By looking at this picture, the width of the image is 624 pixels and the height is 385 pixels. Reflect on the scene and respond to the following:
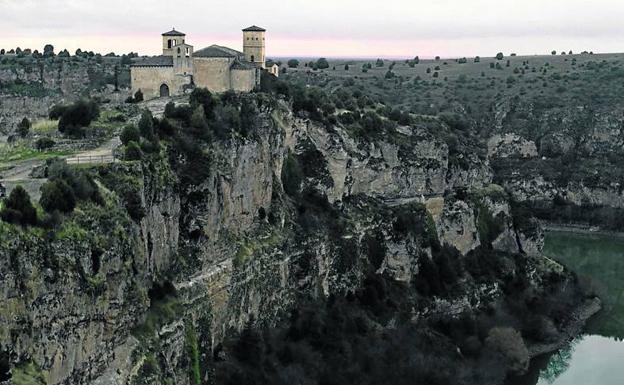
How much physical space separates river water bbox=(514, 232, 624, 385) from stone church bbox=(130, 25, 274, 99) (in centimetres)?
1817

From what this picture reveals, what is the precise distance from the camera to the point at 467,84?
98000 mm

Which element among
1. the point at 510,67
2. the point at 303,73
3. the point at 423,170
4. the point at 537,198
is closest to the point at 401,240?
the point at 423,170

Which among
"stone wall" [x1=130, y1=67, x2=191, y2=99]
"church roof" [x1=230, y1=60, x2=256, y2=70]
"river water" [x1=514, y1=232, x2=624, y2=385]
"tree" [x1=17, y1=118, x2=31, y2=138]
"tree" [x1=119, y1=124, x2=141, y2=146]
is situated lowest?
"river water" [x1=514, y1=232, x2=624, y2=385]

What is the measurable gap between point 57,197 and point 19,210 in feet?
4.28

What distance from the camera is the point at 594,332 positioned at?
45.7 meters

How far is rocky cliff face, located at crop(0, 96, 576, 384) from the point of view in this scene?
19.1 meters

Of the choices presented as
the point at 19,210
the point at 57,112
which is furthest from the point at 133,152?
the point at 57,112

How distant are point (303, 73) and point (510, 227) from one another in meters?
40.8

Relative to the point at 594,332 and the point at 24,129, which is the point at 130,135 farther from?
the point at 594,332

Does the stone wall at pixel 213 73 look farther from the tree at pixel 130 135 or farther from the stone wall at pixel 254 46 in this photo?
the tree at pixel 130 135

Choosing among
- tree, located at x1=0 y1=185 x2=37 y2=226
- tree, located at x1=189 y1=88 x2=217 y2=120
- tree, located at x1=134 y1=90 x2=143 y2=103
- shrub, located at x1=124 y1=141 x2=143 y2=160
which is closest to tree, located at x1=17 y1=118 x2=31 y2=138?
tree, located at x1=189 y1=88 x2=217 y2=120

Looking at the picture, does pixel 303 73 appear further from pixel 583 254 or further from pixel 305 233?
pixel 305 233

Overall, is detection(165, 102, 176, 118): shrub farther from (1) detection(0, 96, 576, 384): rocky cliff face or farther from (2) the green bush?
(2) the green bush

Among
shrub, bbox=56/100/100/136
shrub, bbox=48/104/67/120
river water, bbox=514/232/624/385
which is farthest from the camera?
river water, bbox=514/232/624/385
